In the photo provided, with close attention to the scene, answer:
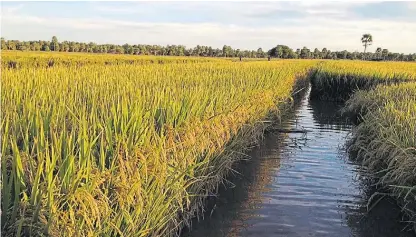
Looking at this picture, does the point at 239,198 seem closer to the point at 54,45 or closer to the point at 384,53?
the point at 54,45

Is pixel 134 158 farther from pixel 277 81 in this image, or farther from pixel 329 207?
pixel 277 81

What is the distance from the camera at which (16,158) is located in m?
2.14

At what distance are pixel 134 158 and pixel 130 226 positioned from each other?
0.45 m

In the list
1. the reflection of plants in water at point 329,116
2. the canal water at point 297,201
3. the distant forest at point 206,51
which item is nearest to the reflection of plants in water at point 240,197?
the canal water at point 297,201

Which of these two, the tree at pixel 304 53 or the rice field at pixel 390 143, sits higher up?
the tree at pixel 304 53

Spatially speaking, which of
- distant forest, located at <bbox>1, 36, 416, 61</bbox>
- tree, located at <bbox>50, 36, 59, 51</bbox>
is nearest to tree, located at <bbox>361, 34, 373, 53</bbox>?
distant forest, located at <bbox>1, 36, 416, 61</bbox>

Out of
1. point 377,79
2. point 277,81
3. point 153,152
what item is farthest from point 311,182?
point 377,79

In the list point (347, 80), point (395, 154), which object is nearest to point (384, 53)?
point (347, 80)

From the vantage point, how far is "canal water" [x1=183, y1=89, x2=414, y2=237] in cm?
469

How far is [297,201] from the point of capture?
5.56 metres

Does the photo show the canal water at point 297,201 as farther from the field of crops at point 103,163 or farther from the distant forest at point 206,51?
the distant forest at point 206,51

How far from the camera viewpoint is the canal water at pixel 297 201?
469 cm

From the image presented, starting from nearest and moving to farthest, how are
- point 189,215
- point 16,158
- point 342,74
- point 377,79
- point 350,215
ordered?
1. point 16,158
2. point 189,215
3. point 350,215
4. point 377,79
5. point 342,74

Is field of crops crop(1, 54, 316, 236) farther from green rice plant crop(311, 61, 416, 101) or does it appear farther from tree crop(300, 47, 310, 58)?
tree crop(300, 47, 310, 58)
